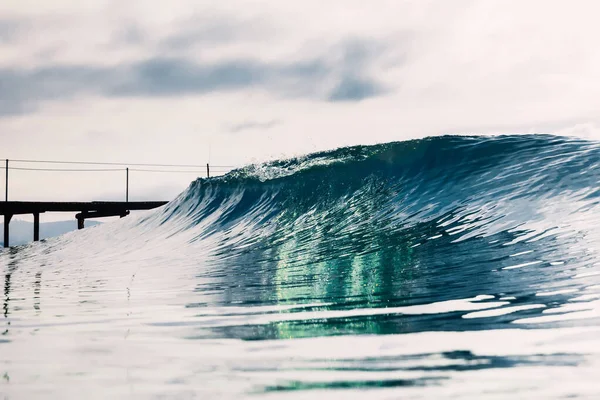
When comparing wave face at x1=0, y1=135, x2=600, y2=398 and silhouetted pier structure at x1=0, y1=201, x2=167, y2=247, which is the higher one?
silhouetted pier structure at x1=0, y1=201, x2=167, y2=247

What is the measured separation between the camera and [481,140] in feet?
37.2

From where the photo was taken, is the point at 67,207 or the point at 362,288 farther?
the point at 67,207

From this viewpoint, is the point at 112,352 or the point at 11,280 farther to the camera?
the point at 11,280

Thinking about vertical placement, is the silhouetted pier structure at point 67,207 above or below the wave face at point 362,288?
above

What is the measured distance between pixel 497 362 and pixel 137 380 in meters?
1.10

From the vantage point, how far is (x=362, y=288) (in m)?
4.28

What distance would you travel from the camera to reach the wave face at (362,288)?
217cm

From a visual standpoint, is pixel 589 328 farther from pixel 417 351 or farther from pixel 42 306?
pixel 42 306

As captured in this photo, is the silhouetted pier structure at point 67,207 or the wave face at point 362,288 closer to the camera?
the wave face at point 362,288

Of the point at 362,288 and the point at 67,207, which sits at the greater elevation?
the point at 67,207

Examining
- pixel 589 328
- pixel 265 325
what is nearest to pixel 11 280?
pixel 265 325

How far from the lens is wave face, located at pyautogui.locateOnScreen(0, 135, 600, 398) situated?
217 cm

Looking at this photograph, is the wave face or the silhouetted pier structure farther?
the silhouetted pier structure

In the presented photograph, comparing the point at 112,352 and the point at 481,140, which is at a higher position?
the point at 481,140
